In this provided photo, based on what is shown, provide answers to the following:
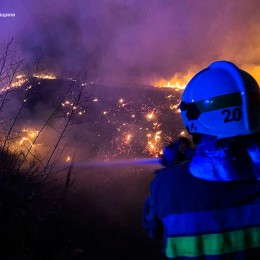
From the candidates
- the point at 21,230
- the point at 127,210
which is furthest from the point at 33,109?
the point at 21,230

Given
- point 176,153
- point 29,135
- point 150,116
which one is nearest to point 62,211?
point 29,135

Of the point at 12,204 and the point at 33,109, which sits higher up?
the point at 33,109

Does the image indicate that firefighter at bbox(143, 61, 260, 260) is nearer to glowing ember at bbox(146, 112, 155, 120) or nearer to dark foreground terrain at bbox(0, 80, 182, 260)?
dark foreground terrain at bbox(0, 80, 182, 260)

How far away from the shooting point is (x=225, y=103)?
59.4 inches

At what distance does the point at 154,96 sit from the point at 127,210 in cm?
805

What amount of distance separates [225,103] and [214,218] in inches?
25.1

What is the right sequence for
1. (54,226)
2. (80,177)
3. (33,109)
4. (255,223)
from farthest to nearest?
(33,109) < (80,177) < (54,226) < (255,223)

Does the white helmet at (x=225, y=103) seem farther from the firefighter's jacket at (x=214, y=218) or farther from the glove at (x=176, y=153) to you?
the firefighter's jacket at (x=214, y=218)

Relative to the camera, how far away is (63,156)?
12.2m

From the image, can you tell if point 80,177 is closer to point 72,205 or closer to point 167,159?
point 72,205

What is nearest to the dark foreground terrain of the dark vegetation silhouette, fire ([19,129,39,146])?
the dark vegetation silhouette

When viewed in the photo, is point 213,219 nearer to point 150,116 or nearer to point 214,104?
point 214,104

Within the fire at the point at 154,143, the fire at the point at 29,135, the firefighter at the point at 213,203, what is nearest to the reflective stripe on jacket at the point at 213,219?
the firefighter at the point at 213,203

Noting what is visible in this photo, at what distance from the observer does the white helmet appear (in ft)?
4.91
